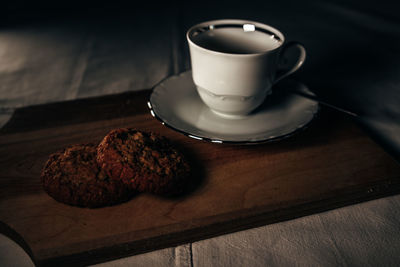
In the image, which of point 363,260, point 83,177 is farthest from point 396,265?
point 83,177

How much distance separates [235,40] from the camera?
0.72 metres

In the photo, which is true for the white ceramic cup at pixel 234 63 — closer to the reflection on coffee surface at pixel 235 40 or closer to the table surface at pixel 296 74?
the reflection on coffee surface at pixel 235 40

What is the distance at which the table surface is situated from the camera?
48cm

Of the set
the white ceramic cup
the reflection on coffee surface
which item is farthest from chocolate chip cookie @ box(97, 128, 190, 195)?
the reflection on coffee surface

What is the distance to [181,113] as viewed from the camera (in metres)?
0.67

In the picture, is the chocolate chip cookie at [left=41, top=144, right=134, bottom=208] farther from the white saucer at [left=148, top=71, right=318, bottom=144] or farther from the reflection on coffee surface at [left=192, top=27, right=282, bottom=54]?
the reflection on coffee surface at [left=192, top=27, right=282, bottom=54]

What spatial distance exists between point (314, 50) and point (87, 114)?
0.82 m

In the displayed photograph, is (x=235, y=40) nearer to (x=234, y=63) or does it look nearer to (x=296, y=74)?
(x=234, y=63)

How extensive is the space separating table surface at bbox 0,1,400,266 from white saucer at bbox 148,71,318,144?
0.17 m

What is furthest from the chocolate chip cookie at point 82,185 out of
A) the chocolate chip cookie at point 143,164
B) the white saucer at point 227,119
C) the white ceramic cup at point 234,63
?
the white ceramic cup at point 234,63

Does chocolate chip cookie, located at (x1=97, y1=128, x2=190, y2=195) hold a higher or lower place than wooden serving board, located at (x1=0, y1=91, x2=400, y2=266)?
higher

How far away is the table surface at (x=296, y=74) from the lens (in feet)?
1.57

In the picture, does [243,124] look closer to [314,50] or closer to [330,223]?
[330,223]

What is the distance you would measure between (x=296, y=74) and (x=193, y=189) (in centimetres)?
63
